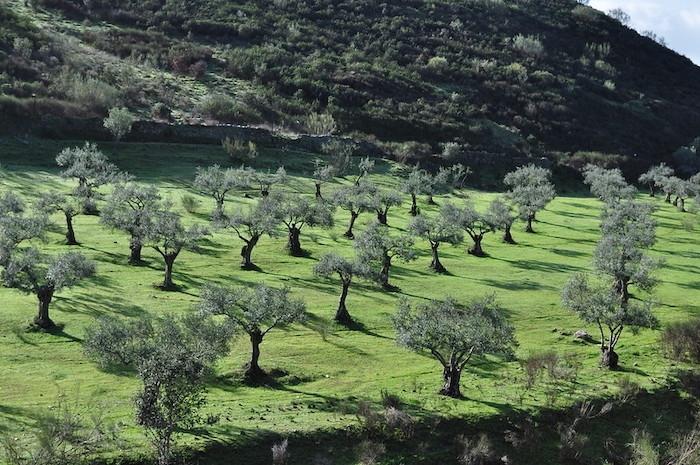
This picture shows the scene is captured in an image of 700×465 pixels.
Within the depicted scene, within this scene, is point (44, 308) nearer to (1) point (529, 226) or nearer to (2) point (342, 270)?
(2) point (342, 270)

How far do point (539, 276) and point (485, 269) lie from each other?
5.03 m

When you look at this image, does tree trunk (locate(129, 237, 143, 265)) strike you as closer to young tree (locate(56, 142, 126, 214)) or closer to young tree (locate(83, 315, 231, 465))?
young tree (locate(56, 142, 126, 214))

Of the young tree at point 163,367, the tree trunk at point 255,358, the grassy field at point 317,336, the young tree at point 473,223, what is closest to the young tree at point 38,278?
the grassy field at point 317,336

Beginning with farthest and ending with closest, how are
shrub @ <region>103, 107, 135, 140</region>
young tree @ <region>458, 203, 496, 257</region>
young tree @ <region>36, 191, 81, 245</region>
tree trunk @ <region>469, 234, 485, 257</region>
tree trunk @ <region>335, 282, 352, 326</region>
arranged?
shrub @ <region>103, 107, 135, 140</region>, tree trunk @ <region>469, 234, 485, 257</region>, young tree @ <region>458, 203, 496, 257</region>, young tree @ <region>36, 191, 81, 245</region>, tree trunk @ <region>335, 282, 352, 326</region>

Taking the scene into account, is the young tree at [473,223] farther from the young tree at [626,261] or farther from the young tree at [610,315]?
the young tree at [610,315]

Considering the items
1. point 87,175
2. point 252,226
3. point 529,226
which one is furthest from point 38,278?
point 529,226

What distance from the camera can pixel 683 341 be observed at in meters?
47.0

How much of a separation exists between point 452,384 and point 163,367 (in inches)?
645

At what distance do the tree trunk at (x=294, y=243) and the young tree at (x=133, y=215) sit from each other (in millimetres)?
12751

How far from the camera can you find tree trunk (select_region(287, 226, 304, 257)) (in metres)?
63.5

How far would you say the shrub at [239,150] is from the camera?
347 ft

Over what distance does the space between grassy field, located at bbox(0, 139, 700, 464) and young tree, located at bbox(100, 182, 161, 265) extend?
2.22 metres

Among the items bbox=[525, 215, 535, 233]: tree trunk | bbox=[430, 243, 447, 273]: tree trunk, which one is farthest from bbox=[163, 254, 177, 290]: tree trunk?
bbox=[525, 215, 535, 233]: tree trunk

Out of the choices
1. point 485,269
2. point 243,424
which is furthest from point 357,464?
point 485,269
